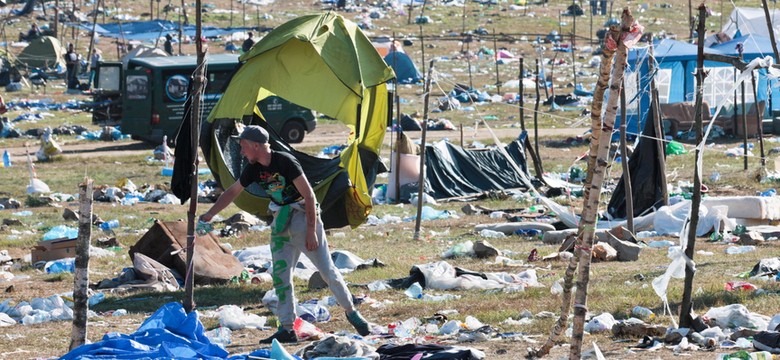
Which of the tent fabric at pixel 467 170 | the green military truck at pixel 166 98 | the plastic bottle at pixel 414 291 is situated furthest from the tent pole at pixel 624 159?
the green military truck at pixel 166 98

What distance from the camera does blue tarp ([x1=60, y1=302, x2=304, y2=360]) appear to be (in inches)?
227

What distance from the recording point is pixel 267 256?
1172 centimetres

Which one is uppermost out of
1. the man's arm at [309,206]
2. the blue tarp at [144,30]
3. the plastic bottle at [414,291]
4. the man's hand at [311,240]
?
the blue tarp at [144,30]

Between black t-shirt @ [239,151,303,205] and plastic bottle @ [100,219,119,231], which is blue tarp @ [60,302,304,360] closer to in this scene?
black t-shirt @ [239,151,303,205]

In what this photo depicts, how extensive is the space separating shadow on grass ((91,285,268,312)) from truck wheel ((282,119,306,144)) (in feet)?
48.7

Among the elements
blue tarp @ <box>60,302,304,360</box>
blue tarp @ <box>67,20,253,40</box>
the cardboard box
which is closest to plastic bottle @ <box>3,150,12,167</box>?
the cardboard box

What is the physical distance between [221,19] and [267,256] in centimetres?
4250

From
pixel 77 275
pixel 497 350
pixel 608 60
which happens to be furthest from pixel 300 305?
pixel 608 60

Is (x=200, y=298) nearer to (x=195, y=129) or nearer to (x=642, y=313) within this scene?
(x=195, y=129)

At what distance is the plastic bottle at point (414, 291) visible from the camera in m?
9.39

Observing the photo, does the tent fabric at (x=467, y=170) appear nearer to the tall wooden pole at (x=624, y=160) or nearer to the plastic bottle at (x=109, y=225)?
the plastic bottle at (x=109, y=225)

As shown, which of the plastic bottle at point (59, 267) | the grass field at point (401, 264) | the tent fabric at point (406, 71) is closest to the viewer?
the grass field at point (401, 264)

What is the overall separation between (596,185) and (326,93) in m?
5.95

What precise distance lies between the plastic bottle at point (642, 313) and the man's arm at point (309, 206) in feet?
7.37
